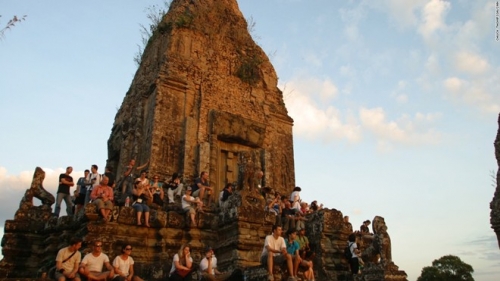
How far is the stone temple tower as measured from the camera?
15.2 metres

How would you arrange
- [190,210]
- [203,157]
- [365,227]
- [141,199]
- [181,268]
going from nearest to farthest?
[181,268] < [190,210] < [141,199] < [365,227] < [203,157]

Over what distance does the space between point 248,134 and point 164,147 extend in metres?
3.44

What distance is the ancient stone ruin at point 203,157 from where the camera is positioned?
33.9ft

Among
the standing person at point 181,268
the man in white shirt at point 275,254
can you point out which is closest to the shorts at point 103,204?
the standing person at point 181,268

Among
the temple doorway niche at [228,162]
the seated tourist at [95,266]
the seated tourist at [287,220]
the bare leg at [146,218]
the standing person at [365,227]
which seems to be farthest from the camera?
the temple doorway niche at [228,162]

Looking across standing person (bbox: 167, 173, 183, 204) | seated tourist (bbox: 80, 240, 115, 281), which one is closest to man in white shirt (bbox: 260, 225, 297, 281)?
seated tourist (bbox: 80, 240, 115, 281)

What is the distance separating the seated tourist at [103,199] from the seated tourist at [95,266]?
184 centimetres

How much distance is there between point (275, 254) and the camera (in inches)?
338

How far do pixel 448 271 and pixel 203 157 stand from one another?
3851 centimetres

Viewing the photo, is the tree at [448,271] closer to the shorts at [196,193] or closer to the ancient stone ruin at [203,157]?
the ancient stone ruin at [203,157]

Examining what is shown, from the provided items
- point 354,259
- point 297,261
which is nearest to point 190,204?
point 297,261

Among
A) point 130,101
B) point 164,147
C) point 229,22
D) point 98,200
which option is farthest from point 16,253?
point 229,22

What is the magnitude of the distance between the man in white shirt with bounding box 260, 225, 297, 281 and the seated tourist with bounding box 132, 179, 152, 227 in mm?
3527

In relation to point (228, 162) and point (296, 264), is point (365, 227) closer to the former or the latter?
point (228, 162)
